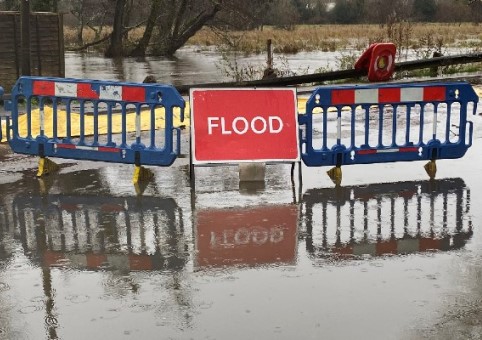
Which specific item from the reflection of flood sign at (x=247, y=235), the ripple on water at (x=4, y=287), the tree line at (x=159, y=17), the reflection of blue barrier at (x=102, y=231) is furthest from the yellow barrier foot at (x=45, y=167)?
the tree line at (x=159, y=17)

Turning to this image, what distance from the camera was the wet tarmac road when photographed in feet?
19.1

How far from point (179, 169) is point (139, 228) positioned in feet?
8.77

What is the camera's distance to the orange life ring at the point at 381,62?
813 inches

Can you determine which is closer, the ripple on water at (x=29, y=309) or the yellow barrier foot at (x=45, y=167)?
the ripple on water at (x=29, y=309)

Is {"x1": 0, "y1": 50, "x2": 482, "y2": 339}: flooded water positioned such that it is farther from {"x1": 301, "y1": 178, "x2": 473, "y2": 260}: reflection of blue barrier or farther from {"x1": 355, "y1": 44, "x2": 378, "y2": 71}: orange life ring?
{"x1": 355, "y1": 44, "x2": 378, "y2": 71}: orange life ring

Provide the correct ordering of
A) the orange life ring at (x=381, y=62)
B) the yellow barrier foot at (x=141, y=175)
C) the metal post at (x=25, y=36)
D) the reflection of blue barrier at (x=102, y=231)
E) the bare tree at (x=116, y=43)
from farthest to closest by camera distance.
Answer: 1. the bare tree at (x=116, y=43)
2. the orange life ring at (x=381, y=62)
3. the metal post at (x=25, y=36)
4. the yellow barrier foot at (x=141, y=175)
5. the reflection of blue barrier at (x=102, y=231)

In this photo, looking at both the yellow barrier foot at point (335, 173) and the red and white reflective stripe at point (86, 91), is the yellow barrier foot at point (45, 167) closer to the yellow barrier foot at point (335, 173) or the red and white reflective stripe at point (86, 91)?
the red and white reflective stripe at point (86, 91)

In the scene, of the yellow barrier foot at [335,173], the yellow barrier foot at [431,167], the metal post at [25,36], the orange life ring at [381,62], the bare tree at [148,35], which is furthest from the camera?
the bare tree at [148,35]

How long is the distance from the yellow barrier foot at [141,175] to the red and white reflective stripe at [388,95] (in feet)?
7.53

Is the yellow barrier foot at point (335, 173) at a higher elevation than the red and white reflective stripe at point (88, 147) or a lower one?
lower

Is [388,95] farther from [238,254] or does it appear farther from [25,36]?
[25,36]

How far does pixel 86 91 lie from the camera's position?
10.3m

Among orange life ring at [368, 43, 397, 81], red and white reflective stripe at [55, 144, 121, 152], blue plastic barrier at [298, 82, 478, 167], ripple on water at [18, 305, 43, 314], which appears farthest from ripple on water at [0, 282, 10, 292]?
orange life ring at [368, 43, 397, 81]

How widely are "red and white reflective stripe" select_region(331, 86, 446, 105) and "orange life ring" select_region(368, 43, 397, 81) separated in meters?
10.3
